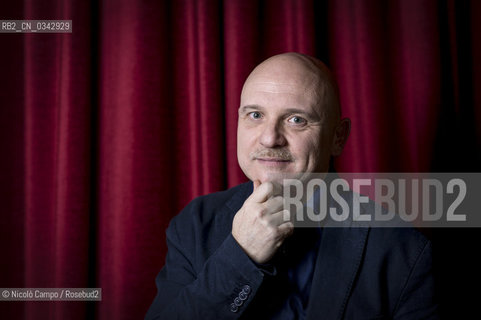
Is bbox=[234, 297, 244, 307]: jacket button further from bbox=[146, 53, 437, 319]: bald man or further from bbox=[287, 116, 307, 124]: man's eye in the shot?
bbox=[287, 116, 307, 124]: man's eye

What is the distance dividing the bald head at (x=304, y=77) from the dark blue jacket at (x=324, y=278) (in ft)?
1.27

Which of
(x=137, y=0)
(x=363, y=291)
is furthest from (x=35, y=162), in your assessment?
(x=363, y=291)

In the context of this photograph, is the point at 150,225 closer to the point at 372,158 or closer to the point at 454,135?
the point at 372,158

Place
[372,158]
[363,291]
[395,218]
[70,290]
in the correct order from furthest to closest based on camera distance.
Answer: [372,158]
[70,290]
[395,218]
[363,291]

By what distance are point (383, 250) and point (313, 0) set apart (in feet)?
3.83

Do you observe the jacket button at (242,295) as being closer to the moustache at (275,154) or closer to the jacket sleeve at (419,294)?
the moustache at (275,154)

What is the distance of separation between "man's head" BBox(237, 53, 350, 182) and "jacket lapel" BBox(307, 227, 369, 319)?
22 centimetres

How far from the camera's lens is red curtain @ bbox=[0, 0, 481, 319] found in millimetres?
1645

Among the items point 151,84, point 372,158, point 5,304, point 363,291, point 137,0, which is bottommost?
point 5,304

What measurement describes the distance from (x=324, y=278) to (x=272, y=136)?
0.43 metres

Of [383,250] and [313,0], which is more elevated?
[313,0]

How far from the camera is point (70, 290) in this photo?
1.61 meters
